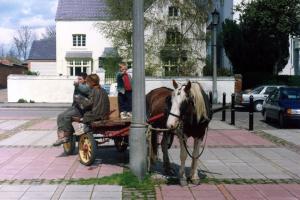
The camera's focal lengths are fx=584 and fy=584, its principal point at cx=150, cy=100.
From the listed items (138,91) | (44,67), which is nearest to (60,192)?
(138,91)

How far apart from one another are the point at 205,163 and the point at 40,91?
32084 millimetres

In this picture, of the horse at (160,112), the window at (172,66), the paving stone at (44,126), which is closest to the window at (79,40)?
the window at (172,66)

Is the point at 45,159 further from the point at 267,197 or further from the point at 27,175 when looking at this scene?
the point at 267,197

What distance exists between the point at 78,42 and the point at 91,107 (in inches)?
2053

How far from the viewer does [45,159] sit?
12.0 metres

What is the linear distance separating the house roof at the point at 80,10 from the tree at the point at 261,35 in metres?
23.2

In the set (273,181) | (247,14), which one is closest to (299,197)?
(273,181)

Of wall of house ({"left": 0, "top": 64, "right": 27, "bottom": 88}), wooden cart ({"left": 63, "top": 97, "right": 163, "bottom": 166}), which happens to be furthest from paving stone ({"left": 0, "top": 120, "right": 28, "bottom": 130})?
wall of house ({"left": 0, "top": 64, "right": 27, "bottom": 88})

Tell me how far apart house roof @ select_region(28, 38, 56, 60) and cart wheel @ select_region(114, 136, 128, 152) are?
64.3 metres

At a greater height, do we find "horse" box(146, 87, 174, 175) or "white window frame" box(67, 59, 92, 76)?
"white window frame" box(67, 59, 92, 76)

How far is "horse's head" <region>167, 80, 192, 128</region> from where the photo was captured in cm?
884

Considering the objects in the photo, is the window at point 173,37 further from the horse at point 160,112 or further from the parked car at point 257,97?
the horse at point 160,112

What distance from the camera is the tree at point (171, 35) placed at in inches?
1797

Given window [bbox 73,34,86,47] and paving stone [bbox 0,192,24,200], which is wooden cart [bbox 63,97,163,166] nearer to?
paving stone [bbox 0,192,24,200]
